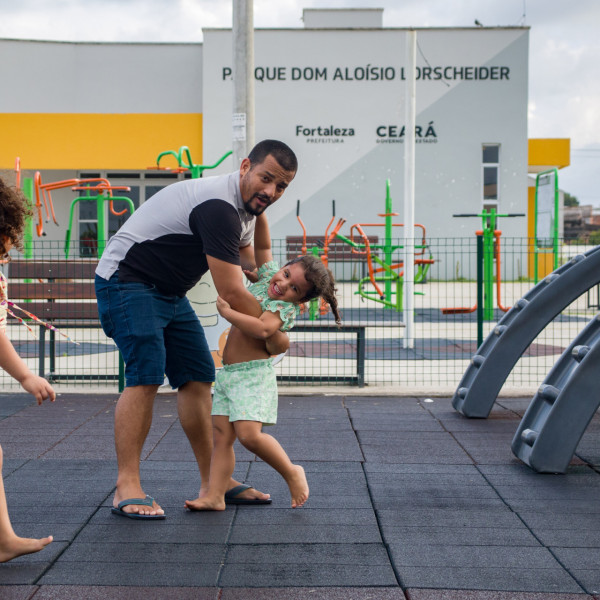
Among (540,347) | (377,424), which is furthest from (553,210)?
(377,424)

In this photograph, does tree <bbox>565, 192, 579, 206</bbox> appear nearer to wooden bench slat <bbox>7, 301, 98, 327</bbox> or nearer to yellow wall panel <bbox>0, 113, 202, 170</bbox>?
yellow wall panel <bbox>0, 113, 202, 170</bbox>

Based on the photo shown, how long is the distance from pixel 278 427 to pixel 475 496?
6.51ft

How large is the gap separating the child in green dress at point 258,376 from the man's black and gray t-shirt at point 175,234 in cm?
25

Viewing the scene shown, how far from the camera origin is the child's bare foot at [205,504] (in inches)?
154

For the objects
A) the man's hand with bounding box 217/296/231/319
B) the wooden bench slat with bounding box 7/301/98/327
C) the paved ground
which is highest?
the man's hand with bounding box 217/296/231/319

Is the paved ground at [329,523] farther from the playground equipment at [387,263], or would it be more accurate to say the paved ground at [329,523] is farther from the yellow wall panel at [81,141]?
the yellow wall panel at [81,141]

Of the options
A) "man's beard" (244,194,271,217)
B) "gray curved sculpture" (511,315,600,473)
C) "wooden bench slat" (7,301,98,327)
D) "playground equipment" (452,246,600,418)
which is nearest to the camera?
"man's beard" (244,194,271,217)

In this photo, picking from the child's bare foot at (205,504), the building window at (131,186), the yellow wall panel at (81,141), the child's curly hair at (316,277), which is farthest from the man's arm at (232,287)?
the building window at (131,186)

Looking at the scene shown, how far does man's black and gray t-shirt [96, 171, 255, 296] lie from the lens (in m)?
3.69

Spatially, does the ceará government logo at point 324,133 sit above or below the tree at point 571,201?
below

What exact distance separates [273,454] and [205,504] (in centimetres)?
41

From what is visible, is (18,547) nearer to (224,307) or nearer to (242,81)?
(224,307)

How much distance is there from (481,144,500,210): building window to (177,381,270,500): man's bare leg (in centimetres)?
2212

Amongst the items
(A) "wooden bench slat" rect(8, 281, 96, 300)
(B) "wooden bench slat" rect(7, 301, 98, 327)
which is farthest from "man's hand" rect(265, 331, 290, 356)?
(A) "wooden bench slat" rect(8, 281, 96, 300)
